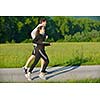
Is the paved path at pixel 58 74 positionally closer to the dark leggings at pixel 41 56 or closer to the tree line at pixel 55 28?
the dark leggings at pixel 41 56

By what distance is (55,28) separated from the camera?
22.4ft

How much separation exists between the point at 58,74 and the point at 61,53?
0.88 ft

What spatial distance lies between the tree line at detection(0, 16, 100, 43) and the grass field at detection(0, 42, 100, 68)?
0.07 meters

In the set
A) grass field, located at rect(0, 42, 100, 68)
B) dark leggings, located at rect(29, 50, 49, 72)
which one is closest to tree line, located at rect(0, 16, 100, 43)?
grass field, located at rect(0, 42, 100, 68)

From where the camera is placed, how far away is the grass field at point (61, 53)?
6758 mm

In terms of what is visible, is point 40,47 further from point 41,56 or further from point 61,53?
point 61,53

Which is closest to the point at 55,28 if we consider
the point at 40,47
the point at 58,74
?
the point at 40,47

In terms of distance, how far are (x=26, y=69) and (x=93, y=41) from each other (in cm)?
91

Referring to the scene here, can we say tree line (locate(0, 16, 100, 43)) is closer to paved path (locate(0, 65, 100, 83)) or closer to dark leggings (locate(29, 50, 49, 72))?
dark leggings (locate(29, 50, 49, 72))

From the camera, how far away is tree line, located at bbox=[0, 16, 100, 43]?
Result: 22.2 feet

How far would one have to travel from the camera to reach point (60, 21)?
267 inches
